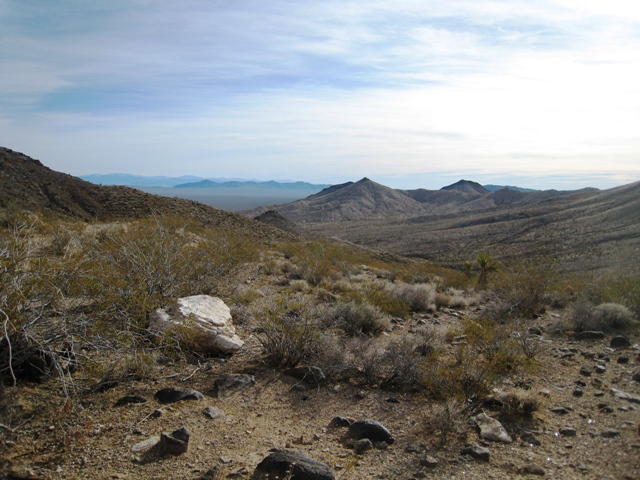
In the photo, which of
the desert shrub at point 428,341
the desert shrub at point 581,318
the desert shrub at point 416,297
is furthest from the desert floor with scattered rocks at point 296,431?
the desert shrub at point 416,297

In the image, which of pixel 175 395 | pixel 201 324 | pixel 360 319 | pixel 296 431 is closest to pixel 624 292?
pixel 360 319

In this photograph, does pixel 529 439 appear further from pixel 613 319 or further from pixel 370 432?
pixel 613 319

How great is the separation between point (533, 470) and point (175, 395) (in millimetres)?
4078

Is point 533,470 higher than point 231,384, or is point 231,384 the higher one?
point 231,384

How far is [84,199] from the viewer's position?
3522 cm

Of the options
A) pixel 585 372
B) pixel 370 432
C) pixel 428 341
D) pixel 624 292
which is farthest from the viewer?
pixel 624 292

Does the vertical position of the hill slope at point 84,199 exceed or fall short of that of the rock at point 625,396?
it exceeds it

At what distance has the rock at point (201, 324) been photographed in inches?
243

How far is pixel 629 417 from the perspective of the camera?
16.8 feet

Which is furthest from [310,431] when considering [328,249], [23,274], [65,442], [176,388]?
[328,249]

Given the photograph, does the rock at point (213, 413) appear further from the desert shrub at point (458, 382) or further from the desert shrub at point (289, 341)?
the desert shrub at point (458, 382)

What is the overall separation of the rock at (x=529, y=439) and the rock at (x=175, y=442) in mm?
3718

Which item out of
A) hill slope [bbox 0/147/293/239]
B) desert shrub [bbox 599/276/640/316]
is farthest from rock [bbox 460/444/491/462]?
hill slope [bbox 0/147/293/239]

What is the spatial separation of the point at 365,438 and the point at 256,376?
2150 millimetres
